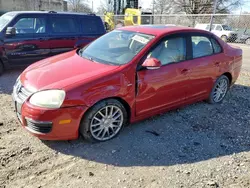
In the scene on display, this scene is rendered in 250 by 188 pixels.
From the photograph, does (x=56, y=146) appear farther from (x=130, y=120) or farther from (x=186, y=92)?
(x=186, y=92)

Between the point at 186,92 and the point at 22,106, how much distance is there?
8.64ft

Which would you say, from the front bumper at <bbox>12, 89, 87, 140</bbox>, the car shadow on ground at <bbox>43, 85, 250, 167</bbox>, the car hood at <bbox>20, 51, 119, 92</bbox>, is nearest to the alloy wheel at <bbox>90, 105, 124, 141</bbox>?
the car shadow on ground at <bbox>43, 85, 250, 167</bbox>

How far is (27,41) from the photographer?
6.50m

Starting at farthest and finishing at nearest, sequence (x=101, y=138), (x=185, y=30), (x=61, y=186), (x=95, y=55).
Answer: (x=185, y=30) → (x=95, y=55) → (x=101, y=138) → (x=61, y=186)

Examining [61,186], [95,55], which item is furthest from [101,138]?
[95,55]

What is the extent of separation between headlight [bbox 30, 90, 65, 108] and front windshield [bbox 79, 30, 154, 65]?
960mm

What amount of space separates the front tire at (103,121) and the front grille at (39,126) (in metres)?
0.43

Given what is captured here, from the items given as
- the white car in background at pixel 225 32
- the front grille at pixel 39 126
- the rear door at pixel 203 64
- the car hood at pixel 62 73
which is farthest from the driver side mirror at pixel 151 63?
the white car in background at pixel 225 32

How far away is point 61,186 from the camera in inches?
101

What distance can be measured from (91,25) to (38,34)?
1776 millimetres

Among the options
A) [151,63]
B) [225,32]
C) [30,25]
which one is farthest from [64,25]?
[225,32]

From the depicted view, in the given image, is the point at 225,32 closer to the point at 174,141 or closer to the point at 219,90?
the point at 219,90

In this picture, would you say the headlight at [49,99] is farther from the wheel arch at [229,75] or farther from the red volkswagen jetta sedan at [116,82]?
the wheel arch at [229,75]

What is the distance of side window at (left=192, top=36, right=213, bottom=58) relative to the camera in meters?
4.28
